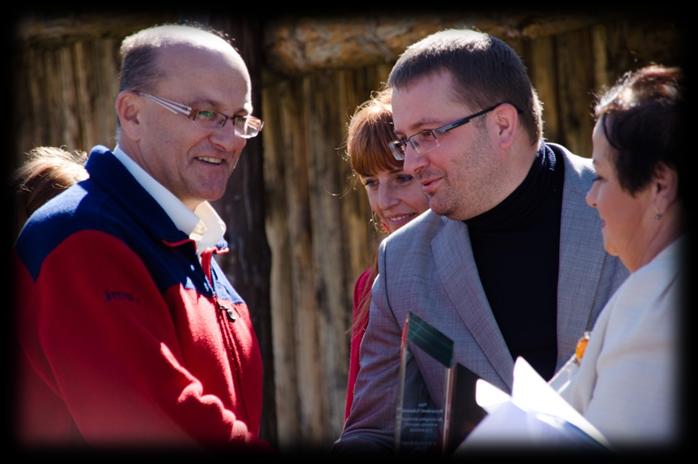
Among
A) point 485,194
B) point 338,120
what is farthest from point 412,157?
point 338,120

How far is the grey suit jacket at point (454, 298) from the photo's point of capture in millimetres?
2818

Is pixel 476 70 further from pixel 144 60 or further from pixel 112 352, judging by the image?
pixel 112 352

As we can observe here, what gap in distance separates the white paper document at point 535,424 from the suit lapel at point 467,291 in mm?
778

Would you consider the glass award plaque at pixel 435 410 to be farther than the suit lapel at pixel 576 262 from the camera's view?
No

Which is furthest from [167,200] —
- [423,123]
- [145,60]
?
[423,123]

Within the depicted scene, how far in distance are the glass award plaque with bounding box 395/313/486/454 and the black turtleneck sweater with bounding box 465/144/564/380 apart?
603 millimetres

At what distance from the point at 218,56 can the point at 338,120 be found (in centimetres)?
315

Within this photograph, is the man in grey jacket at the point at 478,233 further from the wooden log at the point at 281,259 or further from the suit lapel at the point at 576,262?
the wooden log at the point at 281,259

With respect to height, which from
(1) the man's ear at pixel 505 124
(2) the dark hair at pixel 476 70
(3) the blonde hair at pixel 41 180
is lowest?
(3) the blonde hair at pixel 41 180

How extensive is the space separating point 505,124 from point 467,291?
0.57 meters

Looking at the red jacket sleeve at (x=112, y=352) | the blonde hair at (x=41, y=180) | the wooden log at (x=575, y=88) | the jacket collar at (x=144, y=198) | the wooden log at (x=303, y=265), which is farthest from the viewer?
the wooden log at (x=303, y=265)

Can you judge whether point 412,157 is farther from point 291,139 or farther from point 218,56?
point 291,139

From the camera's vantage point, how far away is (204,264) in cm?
296

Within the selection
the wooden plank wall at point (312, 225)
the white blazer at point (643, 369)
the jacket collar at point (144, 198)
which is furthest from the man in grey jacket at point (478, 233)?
the wooden plank wall at point (312, 225)
